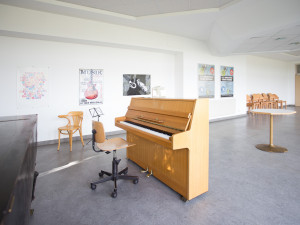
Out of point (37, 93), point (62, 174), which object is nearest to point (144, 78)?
point (37, 93)

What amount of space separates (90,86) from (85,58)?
30.5 inches

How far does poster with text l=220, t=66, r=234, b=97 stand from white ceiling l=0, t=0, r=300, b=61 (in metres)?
2.02

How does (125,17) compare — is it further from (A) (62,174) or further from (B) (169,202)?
(B) (169,202)

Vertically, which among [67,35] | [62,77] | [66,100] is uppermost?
[67,35]

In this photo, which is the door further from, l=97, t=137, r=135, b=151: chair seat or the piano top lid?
l=97, t=137, r=135, b=151: chair seat

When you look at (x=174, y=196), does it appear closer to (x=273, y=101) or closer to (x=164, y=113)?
(x=164, y=113)

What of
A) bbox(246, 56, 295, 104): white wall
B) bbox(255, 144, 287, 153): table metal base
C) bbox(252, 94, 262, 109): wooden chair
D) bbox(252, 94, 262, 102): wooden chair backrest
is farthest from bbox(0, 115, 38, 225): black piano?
bbox(246, 56, 295, 104): white wall

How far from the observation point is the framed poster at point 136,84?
18.6ft

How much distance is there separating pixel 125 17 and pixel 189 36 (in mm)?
2676

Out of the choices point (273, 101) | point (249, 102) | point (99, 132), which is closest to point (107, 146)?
point (99, 132)

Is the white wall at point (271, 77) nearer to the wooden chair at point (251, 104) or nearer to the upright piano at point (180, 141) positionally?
the wooden chair at point (251, 104)

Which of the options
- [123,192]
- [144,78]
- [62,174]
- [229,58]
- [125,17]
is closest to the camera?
[123,192]

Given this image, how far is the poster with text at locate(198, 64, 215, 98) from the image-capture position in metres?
6.99

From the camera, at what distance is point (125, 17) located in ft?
15.1
